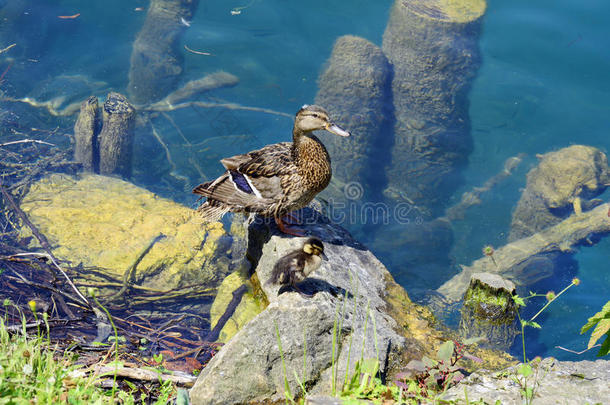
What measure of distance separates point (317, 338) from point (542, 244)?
5.07m

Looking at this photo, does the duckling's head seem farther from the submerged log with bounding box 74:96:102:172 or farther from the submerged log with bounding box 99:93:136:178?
the submerged log with bounding box 74:96:102:172

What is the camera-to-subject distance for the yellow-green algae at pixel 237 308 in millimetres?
4453

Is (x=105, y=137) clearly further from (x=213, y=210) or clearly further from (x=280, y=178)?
(x=280, y=178)

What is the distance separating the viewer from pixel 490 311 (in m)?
4.75

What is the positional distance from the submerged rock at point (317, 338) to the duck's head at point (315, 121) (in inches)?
41.6

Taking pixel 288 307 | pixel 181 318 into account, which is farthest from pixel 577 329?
pixel 181 318

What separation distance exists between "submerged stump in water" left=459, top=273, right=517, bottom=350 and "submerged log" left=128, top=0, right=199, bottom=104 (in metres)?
6.49

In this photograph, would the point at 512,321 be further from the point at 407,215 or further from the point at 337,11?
the point at 337,11

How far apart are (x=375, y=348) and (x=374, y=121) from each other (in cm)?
569

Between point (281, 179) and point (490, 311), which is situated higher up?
point (281, 179)

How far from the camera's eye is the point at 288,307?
3311 mm

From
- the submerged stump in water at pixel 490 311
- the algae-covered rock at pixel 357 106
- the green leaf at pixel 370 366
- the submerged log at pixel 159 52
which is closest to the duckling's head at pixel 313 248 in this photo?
the green leaf at pixel 370 366

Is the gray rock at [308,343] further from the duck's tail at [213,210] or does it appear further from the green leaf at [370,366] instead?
the duck's tail at [213,210]

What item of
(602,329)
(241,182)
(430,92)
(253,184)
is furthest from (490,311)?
(430,92)
